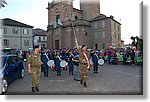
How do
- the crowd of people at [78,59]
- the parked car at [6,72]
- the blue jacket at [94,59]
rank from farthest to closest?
the blue jacket at [94,59] → the crowd of people at [78,59] → the parked car at [6,72]

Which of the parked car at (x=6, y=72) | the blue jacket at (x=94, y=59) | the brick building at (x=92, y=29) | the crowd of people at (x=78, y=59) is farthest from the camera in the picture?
the blue jacket at (x=94, y=59)

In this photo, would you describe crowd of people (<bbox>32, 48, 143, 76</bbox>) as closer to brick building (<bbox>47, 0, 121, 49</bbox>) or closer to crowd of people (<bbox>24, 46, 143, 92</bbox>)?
crowd of people (<bbox>24, 46, 143, 92</bbox>)

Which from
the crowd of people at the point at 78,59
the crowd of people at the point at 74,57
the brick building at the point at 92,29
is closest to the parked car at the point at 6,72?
the crowd of people at the point at 78,59

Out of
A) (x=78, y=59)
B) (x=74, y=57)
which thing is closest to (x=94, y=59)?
(x=74, y=57)

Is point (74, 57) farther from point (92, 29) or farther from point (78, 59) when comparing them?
point (92, 29)

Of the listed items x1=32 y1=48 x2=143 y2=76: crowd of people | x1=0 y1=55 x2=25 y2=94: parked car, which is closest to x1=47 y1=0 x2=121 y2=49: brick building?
x1=32 y1=48 x2=143 y2=76: crowd of people

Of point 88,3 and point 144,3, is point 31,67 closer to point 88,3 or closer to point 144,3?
point 144,3

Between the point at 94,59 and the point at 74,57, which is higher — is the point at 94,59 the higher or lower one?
the lower one

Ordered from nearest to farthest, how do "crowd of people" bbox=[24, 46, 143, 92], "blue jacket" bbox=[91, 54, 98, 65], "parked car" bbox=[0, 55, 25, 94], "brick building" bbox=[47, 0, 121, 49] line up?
"parked car" bbox=[0, 55, 25, 94] → "crowd of people" bbox=[24, 46, 143, 92] → "brick building" bbox=[47, 0, 121, 49] → "blue jacket" bbox=[91, 54, 98, 65]

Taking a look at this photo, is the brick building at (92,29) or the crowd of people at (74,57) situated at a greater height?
the brick building at (92,29)

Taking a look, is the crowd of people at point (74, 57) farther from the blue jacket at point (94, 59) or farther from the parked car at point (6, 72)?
the parked car at point (6, 72)

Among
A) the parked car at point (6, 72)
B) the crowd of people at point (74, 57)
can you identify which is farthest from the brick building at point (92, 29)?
the parked car at point (6, 72)

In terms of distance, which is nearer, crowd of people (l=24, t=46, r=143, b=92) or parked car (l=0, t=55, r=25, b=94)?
parked car (l=0, t=55, r=25, b=94)

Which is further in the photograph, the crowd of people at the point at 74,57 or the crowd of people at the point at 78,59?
the crowd of people at the point at 74,57
